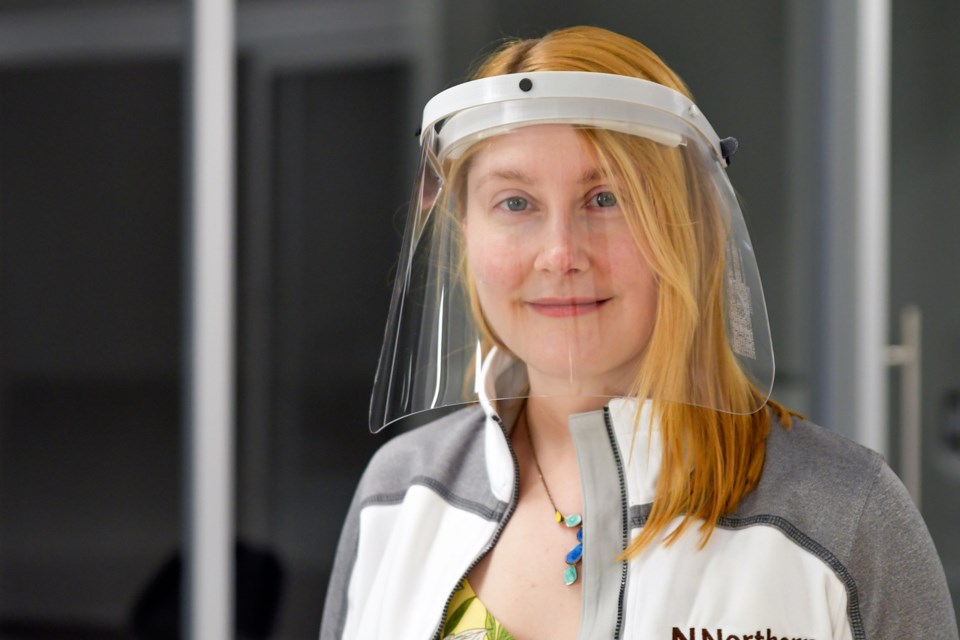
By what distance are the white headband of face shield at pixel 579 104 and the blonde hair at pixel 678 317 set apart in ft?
0.05

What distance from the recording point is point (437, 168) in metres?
0.98

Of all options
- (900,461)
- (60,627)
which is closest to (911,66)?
(900,461)

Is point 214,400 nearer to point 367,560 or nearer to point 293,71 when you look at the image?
point 293,71

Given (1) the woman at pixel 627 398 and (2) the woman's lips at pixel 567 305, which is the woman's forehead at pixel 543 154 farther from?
(2) the woman's lips at pixel 567 305

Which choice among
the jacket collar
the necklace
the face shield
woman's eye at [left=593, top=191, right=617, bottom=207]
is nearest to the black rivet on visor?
the face shield

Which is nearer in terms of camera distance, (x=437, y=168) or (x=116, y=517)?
(x=437, y=168)

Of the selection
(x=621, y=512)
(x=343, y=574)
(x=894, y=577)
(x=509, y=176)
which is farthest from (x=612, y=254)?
(x=343, y=574)

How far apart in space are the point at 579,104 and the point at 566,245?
0.12 m

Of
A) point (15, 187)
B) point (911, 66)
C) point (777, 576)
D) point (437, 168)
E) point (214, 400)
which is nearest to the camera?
point (777, 576)

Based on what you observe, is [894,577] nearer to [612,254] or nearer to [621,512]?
Result: [621,512]

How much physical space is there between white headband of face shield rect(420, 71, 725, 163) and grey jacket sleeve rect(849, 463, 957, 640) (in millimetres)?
377

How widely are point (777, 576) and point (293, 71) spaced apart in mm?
1344

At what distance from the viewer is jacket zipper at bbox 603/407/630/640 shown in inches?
35.0

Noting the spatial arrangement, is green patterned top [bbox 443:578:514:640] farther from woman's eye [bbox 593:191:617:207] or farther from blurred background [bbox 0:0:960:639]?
blurred background [bbox 0:0:960:639]
